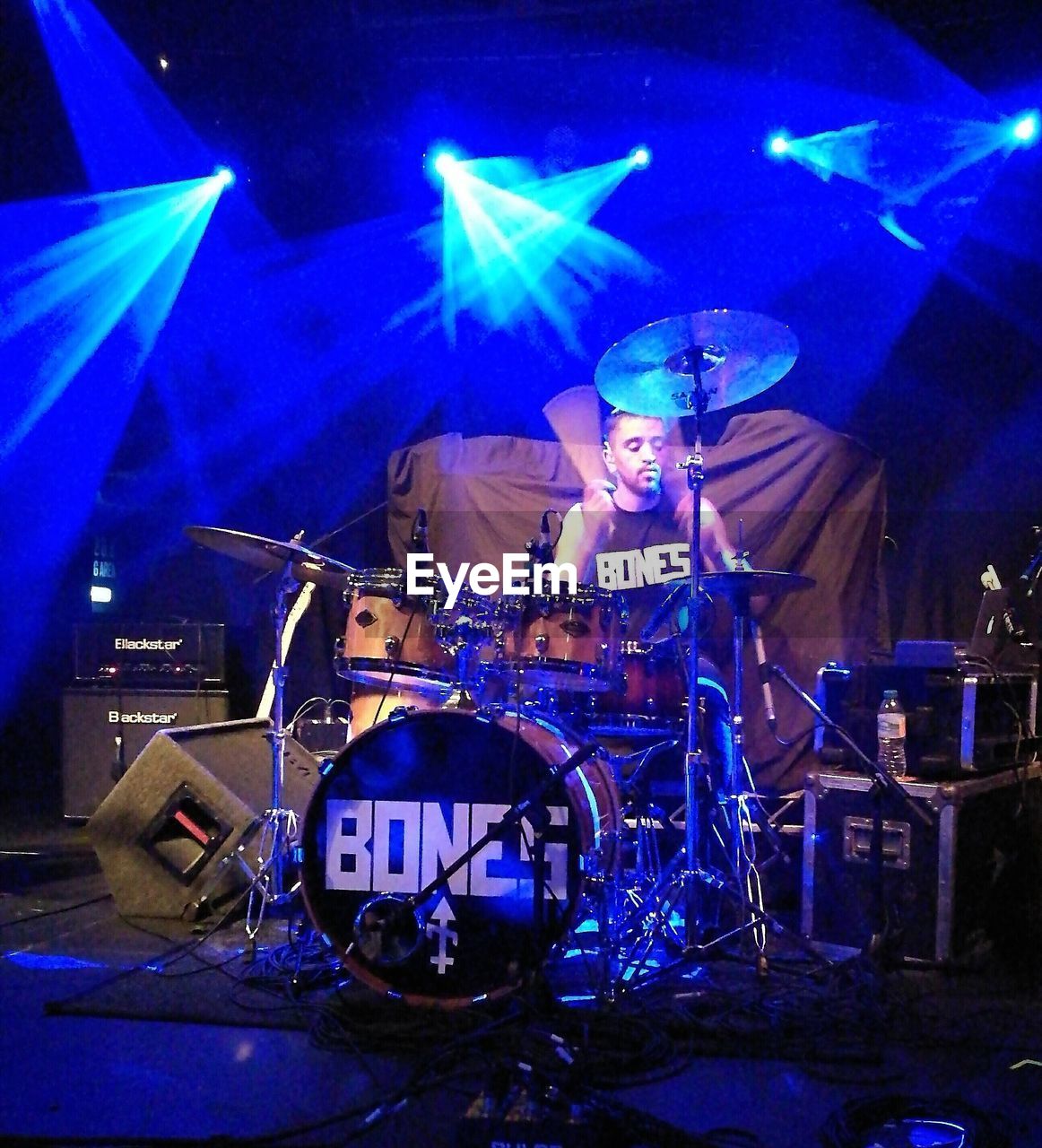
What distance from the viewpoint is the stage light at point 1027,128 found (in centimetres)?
485

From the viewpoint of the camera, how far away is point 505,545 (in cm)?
603

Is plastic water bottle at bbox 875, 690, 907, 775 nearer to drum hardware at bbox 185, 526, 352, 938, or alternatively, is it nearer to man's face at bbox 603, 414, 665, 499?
man's face at bbox 603, 414, 665, 499

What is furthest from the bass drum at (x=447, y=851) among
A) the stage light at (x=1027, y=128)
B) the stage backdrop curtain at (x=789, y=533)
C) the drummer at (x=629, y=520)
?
the stage light at (x=1027, y=128)

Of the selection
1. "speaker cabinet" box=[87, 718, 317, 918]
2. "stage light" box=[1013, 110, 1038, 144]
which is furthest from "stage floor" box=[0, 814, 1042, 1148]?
"stage light" box=[1013, 110, 1038, 144]

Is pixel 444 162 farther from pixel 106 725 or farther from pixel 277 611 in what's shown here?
pixel 106 725

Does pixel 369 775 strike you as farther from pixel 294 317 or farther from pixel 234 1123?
pixel 294 317

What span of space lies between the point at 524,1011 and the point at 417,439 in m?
4.09

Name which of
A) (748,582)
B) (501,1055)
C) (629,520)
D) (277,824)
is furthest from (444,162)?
(501,1055)

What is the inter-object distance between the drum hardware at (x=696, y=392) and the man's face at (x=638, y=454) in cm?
187

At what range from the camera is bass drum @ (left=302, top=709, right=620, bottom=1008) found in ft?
10.3

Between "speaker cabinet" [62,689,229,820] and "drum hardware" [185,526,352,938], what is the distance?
6.27ft

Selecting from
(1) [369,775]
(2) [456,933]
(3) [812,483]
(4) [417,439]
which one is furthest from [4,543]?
(3) [812,483]

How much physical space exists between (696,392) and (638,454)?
227 cm

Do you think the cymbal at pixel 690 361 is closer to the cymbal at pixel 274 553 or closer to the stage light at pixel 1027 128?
the cymbal at pixel 274 553
